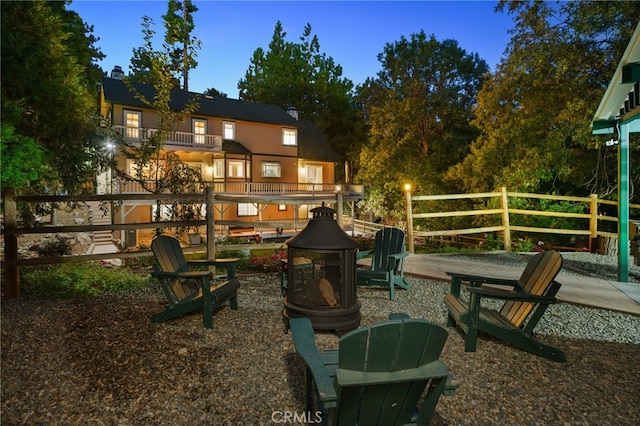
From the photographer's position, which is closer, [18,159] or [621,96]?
[18,159]

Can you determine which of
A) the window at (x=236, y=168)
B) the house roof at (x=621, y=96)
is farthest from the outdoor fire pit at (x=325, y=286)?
the window at (x=236, y=168)

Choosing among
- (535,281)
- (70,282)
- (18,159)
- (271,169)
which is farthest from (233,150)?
(535,281)

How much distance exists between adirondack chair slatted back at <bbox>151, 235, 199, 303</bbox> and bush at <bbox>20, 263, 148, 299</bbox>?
1819 millimetres

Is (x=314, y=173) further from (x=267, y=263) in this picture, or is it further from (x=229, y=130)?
(x=267, y=263)

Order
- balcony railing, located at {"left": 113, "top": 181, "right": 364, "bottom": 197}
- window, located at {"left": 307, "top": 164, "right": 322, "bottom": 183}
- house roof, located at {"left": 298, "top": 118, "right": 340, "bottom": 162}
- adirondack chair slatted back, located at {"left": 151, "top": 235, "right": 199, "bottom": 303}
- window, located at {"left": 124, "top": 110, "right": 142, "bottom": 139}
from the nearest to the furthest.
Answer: adirondack chair slatted back, located at {"left": 151, "top": 235, "right": 199, "bottom": 303}, window, located at {"left": 124, "top": 110, "right": 142, "bottom": 139}, balcony railing, located at {"left": 113, "top": 181, "right": 364, "bottom": 197}, house roof, located at {"left": 298, "top": 118, "right": 340, "bottom": 162}, window, located at {"left": 307, "top": 164, "right": 322, "bottom": 183}

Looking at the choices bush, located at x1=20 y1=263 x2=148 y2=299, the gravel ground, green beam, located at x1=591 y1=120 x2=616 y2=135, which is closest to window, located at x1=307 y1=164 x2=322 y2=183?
bush, located at x1=20 y1=263 x2=148 y2=299

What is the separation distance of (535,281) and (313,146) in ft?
81.0

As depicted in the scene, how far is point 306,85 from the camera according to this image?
35.5 metres

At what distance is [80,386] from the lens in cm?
288

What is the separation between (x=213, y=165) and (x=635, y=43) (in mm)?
20409

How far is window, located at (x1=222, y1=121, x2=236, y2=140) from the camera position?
73.4 ft

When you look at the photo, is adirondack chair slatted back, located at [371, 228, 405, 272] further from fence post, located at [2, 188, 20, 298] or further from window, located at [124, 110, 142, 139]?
window, located at [124, 110, 142, 139]

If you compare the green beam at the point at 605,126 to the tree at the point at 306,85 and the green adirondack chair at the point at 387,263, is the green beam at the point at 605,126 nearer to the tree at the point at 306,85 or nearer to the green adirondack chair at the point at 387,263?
the green adirondack chair at the point at 387,263

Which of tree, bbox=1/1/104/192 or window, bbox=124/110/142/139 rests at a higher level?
window, bbox=124/110/142/139
